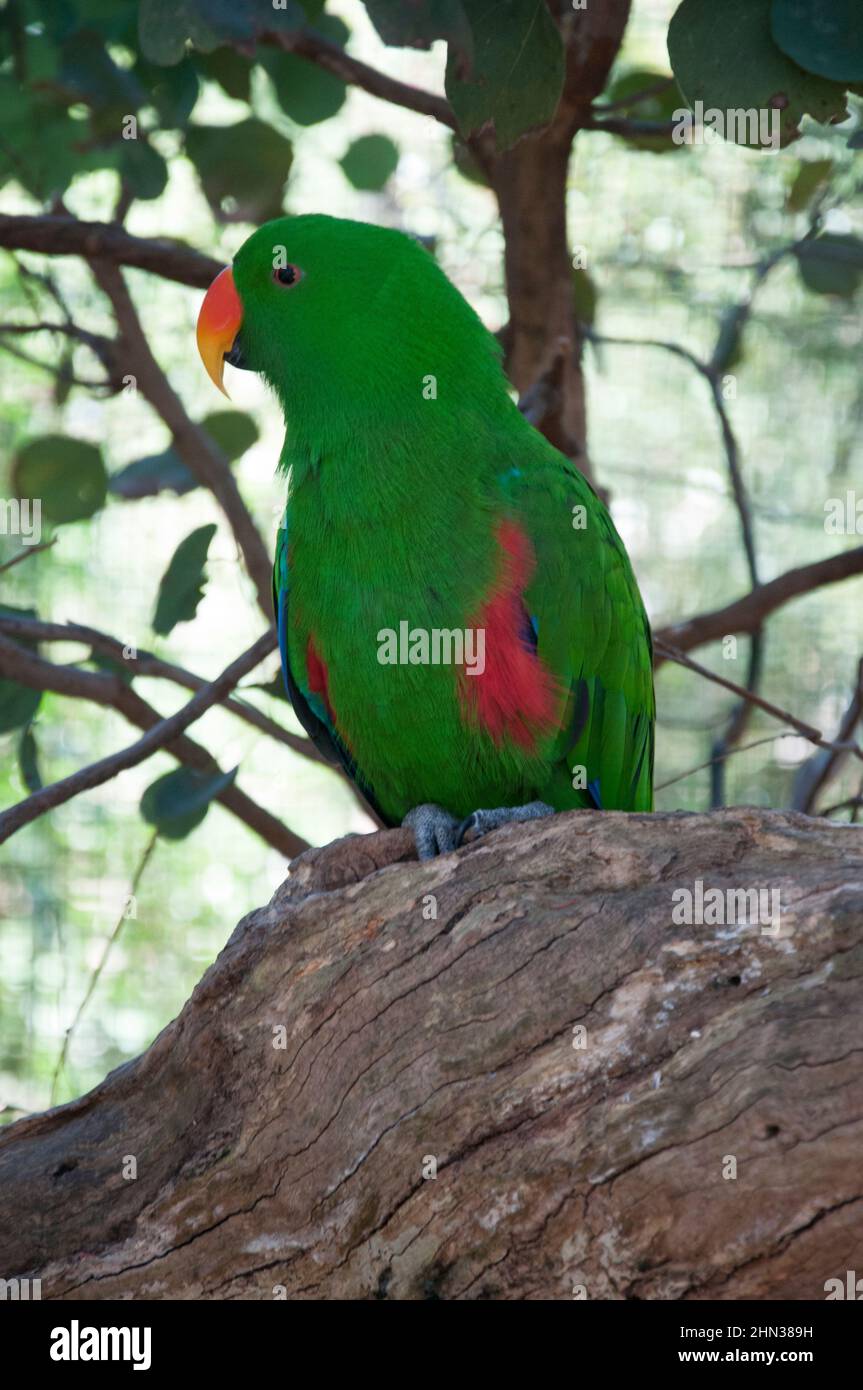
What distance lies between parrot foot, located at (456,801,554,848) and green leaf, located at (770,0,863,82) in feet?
4.66

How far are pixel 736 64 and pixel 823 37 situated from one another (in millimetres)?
162

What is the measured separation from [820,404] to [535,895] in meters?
3.76

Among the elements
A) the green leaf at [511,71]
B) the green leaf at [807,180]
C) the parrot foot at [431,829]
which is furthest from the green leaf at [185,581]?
the green leaf at [807,180]

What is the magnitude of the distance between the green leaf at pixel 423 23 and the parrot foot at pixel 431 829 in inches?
58.1

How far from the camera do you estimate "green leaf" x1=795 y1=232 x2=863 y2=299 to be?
4.46 metres

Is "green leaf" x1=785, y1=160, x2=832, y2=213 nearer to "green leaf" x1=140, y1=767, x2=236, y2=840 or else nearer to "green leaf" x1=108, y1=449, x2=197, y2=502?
"green leaf" x1=108, y1=449, x2=197, y2=502

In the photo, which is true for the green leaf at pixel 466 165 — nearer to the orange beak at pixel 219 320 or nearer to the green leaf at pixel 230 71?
the green leaf at pixel 230 71

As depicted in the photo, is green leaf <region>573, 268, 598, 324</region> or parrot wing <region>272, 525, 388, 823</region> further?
green leaf <region>573, 268, 598, 324</region>

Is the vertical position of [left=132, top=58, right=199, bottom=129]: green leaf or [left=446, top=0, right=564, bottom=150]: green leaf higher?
[left=132, top=58, right=199, bottom=129]: green leaf

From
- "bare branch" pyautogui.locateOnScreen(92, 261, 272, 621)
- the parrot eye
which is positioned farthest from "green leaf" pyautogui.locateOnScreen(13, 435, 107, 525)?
the parrot eye

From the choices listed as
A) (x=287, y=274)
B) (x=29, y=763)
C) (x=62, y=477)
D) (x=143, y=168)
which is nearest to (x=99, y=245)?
(x=143, y=168)

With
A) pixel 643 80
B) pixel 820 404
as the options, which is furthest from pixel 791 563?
pixel 643 80

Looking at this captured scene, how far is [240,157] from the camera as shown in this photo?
13.0 feet

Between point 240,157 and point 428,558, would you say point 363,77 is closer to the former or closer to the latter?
point 240,157
